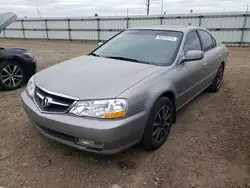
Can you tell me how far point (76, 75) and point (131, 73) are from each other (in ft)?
2.26

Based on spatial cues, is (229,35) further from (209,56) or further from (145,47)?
(145,47)

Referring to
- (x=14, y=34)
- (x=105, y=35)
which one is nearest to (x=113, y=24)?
(x=105, y=35)

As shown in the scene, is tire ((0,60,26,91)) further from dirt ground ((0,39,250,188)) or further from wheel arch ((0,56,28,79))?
dirt ground ((0,39,250,188))

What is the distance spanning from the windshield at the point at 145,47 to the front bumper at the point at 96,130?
3.47 feet

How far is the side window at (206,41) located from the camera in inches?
165

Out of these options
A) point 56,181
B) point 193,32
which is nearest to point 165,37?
point 193,32

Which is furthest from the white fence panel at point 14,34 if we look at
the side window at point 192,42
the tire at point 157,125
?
the tire at point 157,125

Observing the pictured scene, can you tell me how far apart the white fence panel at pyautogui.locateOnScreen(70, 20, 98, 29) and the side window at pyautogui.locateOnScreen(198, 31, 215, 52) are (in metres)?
13.2

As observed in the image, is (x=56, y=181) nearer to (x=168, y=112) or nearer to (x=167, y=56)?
(x=168, y=112)

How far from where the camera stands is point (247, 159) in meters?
2.71

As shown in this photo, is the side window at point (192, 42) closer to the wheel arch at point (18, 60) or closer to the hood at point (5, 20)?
the wheel arch at point (18, 60)

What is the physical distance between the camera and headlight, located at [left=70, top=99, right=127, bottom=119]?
218 centimetres

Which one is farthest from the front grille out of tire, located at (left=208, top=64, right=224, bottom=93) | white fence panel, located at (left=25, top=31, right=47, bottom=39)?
white fence panel, located at (left=25, top=31, right=47, bottom=39)

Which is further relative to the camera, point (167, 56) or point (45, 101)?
point (167, 56)
